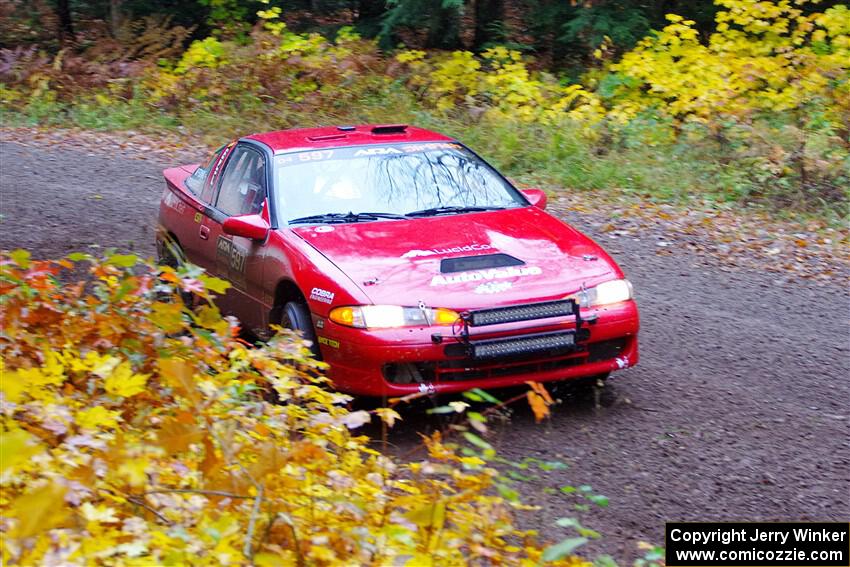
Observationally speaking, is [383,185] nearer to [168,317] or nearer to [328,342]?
[328,342]

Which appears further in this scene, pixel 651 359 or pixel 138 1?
pixel 138 1

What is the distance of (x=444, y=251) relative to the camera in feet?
20.9

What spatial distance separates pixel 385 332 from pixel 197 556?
9.16ft

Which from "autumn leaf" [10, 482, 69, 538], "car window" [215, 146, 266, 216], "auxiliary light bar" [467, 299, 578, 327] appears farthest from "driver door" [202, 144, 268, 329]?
"autumn leaf" [10, 482, 69, 538]

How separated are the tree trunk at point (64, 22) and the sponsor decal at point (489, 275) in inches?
728

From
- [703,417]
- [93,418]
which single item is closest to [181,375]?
[93,418]

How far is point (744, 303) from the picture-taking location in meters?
8.74

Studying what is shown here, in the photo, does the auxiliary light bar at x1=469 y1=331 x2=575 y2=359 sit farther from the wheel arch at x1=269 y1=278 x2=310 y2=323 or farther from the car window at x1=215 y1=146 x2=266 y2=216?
the car window at x1=215 y1=146 x2=266 y2=216

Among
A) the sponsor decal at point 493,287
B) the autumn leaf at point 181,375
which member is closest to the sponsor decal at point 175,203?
the sponsor decal at point 493,287

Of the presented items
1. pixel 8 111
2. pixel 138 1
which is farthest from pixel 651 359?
pixel 138 1

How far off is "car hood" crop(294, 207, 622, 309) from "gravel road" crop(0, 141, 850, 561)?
0.81 meters

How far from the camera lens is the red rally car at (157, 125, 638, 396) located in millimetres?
5844

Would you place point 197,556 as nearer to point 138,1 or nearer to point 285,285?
point 285,285

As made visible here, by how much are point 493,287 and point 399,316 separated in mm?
586
